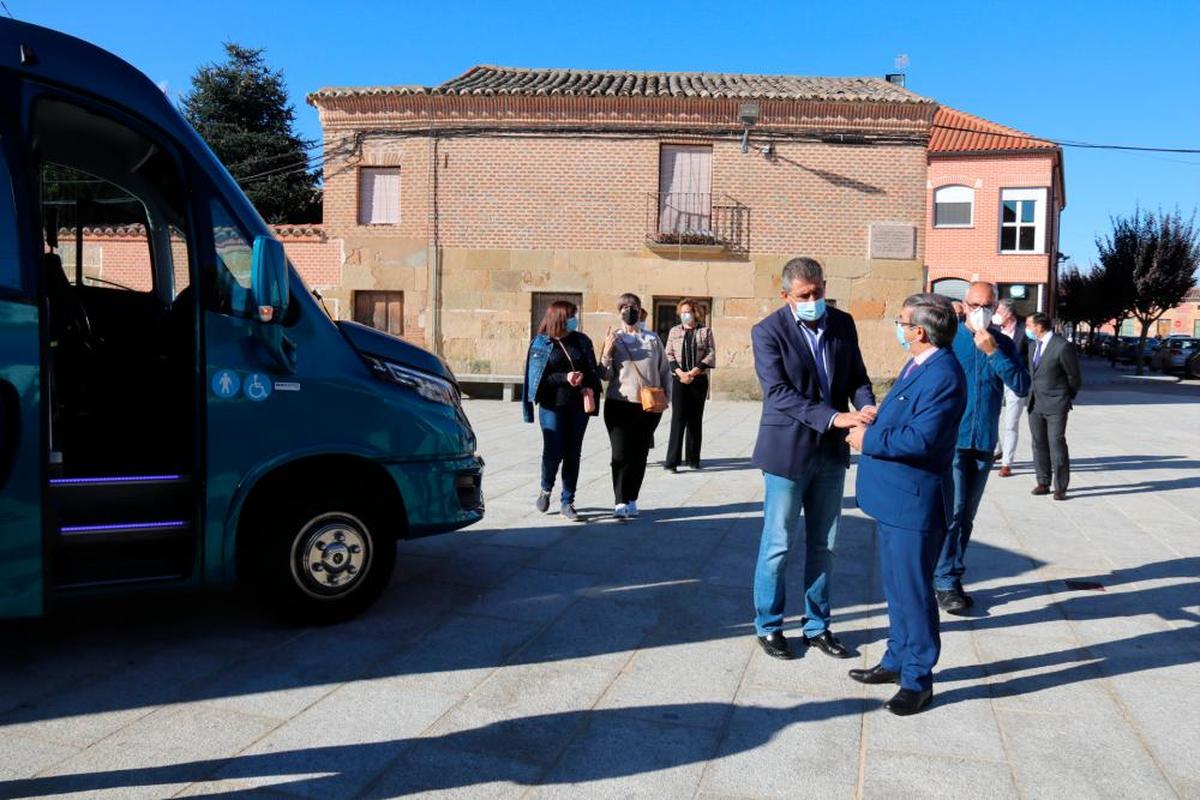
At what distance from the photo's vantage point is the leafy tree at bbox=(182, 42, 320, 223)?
1080 inches

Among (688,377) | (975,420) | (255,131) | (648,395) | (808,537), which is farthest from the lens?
(255,131)

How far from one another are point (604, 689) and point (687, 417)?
5938mm

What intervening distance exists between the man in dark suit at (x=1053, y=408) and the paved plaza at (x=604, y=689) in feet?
6.69

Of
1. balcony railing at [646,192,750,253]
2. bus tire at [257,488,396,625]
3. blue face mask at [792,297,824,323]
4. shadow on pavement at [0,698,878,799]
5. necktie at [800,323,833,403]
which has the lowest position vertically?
shadow on pavement at [0,698,878,799]

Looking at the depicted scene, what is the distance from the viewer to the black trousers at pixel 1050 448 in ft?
27.0

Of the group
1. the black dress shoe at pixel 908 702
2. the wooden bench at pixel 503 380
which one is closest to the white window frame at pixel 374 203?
the wooden bench at pixel 503 380

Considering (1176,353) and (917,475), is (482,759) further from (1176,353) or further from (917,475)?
(1176,353)

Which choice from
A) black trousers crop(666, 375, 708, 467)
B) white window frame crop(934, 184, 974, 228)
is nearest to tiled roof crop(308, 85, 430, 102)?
black trousers crop(666, 375, 708, 467)

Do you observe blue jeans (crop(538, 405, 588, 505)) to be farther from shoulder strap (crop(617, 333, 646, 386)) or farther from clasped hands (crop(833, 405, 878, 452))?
clasped hands (crop(833, 405, 878, 452))

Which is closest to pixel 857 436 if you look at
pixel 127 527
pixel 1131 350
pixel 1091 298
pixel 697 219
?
pixel 127 527

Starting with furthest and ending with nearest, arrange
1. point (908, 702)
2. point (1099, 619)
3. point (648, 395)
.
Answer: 1. point (648, 395)
2. point (1099, 619)
3. point (908, 702)

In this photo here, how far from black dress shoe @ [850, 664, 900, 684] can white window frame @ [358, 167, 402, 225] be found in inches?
637

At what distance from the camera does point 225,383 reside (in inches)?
159

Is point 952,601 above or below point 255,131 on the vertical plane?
below
